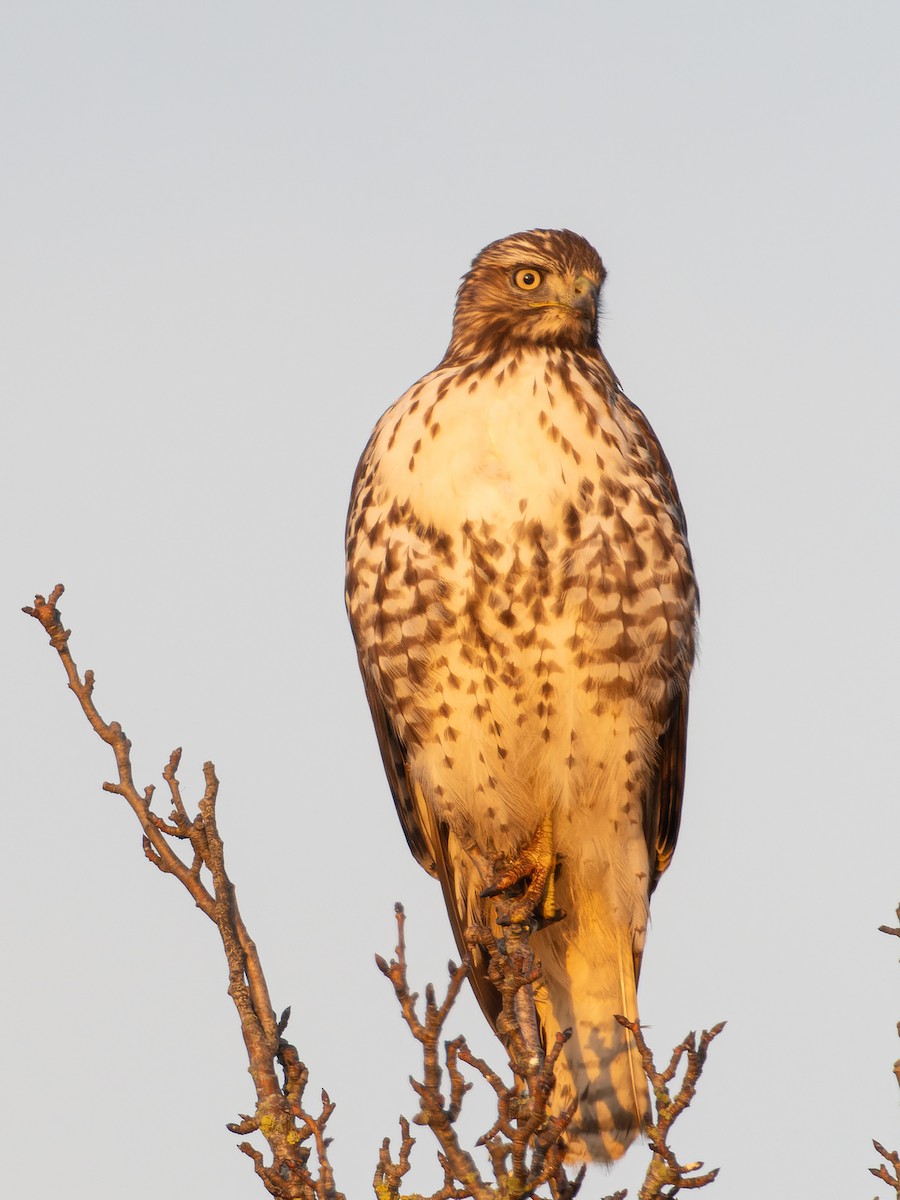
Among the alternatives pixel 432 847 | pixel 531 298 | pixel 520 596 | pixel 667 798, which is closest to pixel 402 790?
pixel 432 847

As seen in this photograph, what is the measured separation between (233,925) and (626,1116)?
101 inches

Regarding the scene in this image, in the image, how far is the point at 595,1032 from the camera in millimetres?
6168

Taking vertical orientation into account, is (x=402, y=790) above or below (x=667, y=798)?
above

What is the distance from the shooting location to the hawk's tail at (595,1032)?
5910 millimetres

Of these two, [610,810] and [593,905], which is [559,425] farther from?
[593,905]

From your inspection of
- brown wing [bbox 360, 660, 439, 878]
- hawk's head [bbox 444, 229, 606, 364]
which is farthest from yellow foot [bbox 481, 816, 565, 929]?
hawk's head [bbox 444, 229, 606, 364]

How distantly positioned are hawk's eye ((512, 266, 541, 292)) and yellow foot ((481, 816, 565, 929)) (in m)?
1.92

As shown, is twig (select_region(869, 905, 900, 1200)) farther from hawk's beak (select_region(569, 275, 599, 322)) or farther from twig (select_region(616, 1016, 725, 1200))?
hawk's beak (select_region(569, 275, 599, 322))

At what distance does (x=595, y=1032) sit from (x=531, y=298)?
106 inches

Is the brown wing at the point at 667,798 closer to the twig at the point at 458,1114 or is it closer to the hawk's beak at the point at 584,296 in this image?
the hawk's beak at the point at 584,296

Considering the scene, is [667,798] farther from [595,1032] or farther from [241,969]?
[241,969]

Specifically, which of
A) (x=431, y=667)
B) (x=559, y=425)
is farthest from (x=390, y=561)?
(x=559, y=425)

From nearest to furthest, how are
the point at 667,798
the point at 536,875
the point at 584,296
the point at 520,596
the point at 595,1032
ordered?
1. the point at 520,596
2. the point at 536,875
3. the point at 584,296
4. the point at 595,1032
5. the point at 667,798

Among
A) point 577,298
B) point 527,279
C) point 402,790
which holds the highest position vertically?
point 527,279
